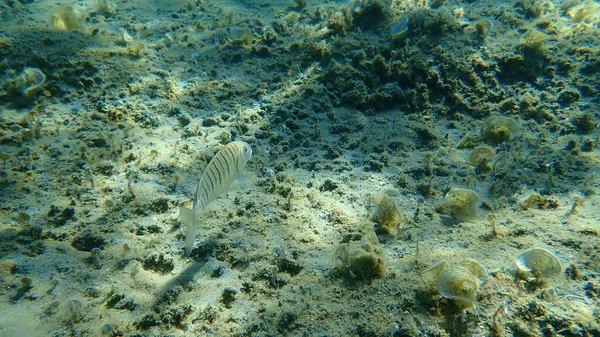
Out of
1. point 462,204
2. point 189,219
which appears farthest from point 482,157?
point 189,219

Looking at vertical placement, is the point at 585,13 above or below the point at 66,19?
above

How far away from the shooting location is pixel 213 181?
266 centimetres

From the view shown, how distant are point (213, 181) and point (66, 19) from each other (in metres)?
5.42

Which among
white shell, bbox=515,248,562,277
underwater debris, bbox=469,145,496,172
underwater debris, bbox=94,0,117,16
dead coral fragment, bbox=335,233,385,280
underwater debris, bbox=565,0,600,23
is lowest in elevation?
dead coral fragment, bbox=335,233,385,280

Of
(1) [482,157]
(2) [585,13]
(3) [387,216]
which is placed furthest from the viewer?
(2) [585,13]

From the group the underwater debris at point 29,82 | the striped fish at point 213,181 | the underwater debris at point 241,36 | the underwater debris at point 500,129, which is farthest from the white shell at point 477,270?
the underwater debris at point 29,82

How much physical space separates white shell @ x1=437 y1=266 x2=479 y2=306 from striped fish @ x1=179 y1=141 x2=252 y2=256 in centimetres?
185

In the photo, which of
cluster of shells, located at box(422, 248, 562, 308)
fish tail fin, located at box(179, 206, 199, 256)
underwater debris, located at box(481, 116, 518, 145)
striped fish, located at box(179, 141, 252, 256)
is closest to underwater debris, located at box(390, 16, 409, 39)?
underwater debris, located at box(481, 116, 518, 145)

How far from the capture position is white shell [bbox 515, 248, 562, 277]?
261cm

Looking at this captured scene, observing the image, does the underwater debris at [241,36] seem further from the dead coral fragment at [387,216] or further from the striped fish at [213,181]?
the dead coral fragment at [387,216]

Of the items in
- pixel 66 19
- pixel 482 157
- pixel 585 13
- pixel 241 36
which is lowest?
pixel 482 157

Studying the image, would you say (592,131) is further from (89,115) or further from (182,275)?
(89,115)

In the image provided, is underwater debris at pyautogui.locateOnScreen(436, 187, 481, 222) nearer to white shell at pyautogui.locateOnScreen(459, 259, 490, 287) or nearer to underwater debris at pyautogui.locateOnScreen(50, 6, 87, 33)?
white shell at pyautogui.locateOnScreen(459, 259, 490, 287)

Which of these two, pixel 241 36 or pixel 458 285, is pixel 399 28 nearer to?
pixel 241 36
